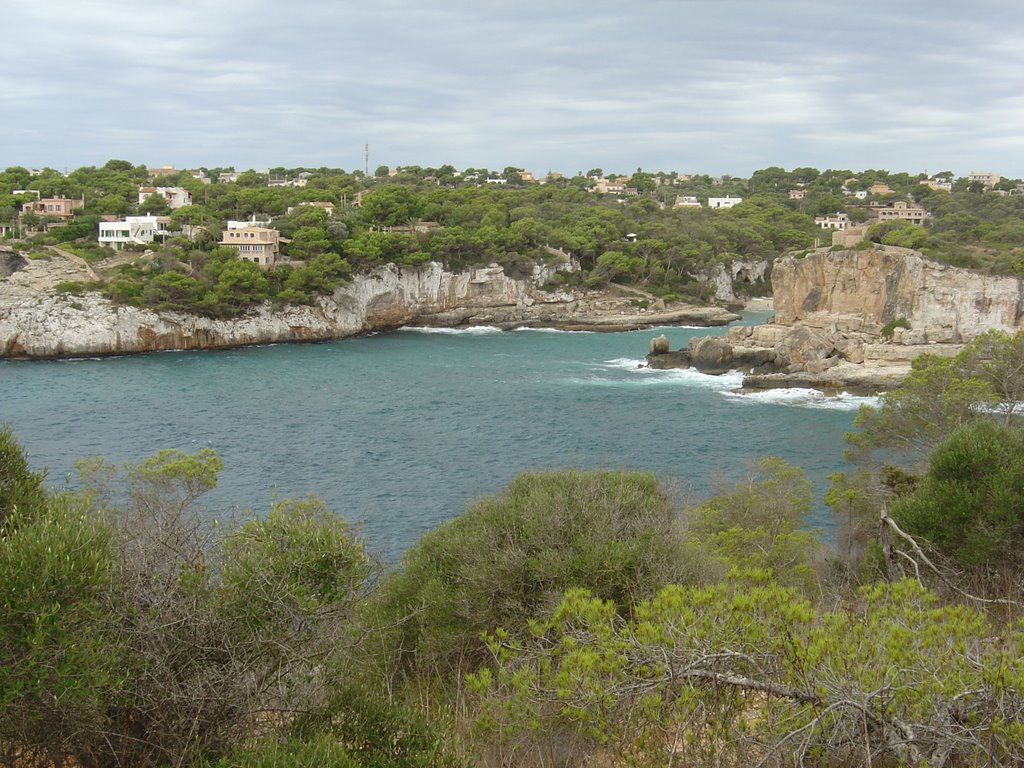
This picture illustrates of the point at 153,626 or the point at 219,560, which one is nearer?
the point at 153,626

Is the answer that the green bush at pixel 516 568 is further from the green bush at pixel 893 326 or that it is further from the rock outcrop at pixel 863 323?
the green bush at pixel 893 326

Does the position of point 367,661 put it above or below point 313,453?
above

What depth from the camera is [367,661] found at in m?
7.73

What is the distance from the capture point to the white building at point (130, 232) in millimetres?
52250

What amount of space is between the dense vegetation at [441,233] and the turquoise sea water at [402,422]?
7.29 meters

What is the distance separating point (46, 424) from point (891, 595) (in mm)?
27250

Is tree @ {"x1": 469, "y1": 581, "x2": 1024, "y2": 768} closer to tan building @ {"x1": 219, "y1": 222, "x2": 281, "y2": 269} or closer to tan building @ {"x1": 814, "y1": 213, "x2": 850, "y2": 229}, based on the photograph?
tan building @ {"x1": 219, "y1": 222, "x2": 281, "y2": 269}

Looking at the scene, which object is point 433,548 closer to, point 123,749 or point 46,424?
point 123,749

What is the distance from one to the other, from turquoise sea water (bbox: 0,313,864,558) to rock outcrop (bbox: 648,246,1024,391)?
1956mm

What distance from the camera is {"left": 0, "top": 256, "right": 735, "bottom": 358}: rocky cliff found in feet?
136

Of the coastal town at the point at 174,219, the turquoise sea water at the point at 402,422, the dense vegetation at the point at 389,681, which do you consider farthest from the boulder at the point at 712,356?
the dense vegetation at the point at 389,681

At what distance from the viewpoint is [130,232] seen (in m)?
53.0

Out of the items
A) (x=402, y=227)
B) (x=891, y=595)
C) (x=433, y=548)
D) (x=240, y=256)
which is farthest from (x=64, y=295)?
(x=891, y=595)

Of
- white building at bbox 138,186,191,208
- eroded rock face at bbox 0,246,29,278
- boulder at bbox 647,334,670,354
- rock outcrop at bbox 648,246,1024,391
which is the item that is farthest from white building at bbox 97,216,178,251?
rock outcrop at bbox 648,246,1024,391
